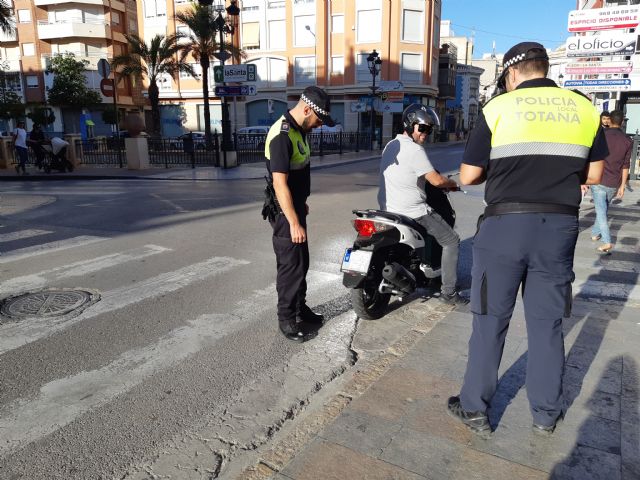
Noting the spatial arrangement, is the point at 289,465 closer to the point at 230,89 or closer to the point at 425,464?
the point at 425,464

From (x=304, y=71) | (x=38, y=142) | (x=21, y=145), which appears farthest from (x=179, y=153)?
(x=304, y=71)

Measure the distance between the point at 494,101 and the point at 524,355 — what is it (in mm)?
1969

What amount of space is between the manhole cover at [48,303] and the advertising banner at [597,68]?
449 inches

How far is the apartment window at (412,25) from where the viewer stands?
43375 millimetres

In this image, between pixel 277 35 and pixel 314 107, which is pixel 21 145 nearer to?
pixel 314 107

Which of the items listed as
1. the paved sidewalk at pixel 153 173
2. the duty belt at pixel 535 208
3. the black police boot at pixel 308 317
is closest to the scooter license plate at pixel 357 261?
the black police boot at pixel 308 317

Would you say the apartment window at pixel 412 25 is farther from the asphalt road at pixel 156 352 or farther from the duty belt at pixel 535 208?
the duty belt at pixel 535 208

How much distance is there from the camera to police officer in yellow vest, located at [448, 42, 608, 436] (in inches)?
97.5

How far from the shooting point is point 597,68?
1170 centimetres

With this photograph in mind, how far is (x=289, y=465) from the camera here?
2516mm

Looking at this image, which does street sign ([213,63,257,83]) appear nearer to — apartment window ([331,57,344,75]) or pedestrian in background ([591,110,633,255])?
pedestrian in background ([591,110,633,255])

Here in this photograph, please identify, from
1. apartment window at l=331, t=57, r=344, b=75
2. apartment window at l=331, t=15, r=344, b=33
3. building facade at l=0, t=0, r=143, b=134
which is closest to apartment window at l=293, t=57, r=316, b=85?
apartment window at l=331, t=57, r=344, b=75

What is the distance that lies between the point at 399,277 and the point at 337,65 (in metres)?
43.5

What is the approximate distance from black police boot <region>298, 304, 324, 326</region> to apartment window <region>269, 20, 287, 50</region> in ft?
150
